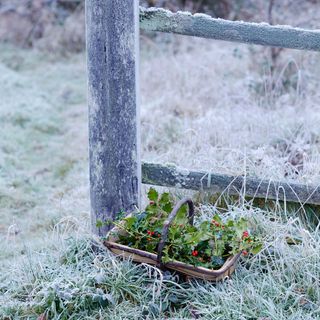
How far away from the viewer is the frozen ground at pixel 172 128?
12.5 feet

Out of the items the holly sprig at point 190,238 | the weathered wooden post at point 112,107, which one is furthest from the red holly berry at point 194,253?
the weathered wooden post at point 112,107

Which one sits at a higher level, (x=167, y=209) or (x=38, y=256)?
(x=167, y=209)

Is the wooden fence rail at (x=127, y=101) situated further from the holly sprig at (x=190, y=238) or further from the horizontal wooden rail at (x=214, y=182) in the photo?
the holly sprig at (x=190, y=238)

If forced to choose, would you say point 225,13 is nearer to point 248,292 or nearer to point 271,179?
point 271,179

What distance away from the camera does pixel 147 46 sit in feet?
27.9

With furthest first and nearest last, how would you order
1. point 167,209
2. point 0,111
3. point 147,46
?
point 147,46, point 0,111, point 167,209

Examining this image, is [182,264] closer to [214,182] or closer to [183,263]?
[183,263]

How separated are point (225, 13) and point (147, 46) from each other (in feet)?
4.22

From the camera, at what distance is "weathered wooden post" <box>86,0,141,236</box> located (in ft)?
10.2

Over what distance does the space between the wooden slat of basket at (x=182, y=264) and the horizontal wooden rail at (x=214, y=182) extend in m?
0.51

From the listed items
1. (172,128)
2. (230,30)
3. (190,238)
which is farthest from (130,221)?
(172,128)

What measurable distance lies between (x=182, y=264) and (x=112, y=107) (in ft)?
2.82

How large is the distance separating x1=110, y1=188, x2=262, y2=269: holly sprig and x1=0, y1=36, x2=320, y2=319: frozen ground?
0.18 meters

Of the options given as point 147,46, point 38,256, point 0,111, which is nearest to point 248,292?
point 38,256
